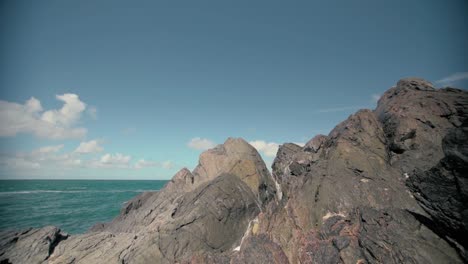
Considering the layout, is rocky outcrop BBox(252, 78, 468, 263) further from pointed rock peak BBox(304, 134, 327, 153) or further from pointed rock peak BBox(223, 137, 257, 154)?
pointed rock peak BBox(223, 137, 257, 154)

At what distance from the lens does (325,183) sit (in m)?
15.9

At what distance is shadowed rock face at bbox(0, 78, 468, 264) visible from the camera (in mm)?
9805

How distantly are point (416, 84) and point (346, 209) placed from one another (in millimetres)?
16855

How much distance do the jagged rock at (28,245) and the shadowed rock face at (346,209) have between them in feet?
0.31

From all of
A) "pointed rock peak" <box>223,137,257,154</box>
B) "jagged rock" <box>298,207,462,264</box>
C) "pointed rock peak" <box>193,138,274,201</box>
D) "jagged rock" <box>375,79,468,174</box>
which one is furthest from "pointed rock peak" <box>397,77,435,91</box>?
"pointed rock peak" <box>223,137,257,154</box>

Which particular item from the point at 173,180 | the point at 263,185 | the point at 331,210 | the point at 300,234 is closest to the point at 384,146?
the point at 331,210

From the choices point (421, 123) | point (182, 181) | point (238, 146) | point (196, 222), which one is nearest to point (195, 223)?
point (196, 222)

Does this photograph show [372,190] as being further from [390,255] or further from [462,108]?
[462,108]

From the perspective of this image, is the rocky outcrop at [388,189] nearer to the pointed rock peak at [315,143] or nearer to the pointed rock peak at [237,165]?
the pointed rock peak at [315,143]

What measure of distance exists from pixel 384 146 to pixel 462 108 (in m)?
5.68

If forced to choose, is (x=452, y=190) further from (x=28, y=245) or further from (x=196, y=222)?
(x=28, y=245)

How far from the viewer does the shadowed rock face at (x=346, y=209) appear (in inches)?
386

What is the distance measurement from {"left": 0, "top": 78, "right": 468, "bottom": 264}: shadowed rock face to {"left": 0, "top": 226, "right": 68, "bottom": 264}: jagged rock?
0.09m

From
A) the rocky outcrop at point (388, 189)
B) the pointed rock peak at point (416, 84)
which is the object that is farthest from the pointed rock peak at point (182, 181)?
the pointed rock peak at point (416, 84)
